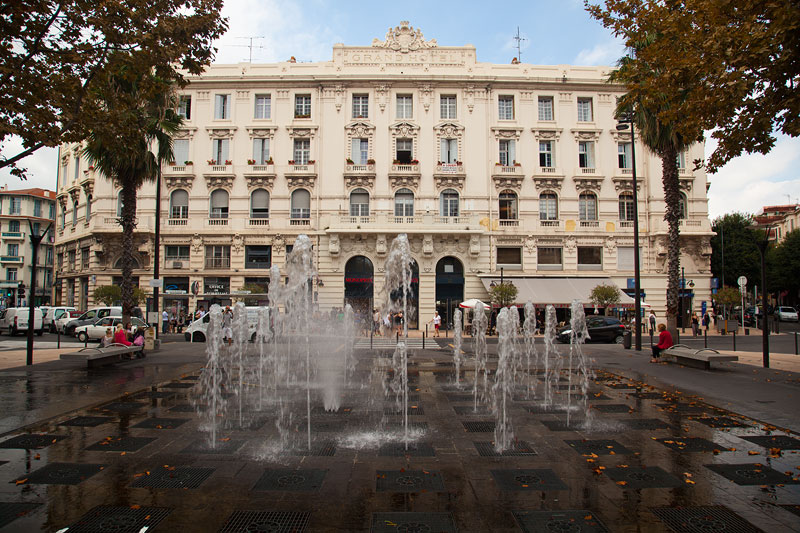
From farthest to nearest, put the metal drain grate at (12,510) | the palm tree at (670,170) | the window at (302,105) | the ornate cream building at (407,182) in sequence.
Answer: the window at (302,105)
the ornate cream building at (407,182)
the palm tree at (670,170)
the metal drain grate at (12,510)

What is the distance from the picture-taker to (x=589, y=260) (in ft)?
111

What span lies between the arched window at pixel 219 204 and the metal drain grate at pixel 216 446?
29.5 m

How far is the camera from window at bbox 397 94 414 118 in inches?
1351

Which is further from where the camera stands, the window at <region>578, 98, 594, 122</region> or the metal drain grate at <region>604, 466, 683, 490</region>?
the window at <region>578, 98, 594, 122</region>

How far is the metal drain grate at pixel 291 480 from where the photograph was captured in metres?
5.16

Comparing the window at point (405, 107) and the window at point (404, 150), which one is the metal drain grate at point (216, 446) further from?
the window at point (405, 107)

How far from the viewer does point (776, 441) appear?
6.85 metres

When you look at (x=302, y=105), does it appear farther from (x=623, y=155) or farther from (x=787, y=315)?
(x=787, y=315)

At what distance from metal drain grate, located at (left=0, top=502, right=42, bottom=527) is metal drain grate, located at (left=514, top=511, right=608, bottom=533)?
4.82m

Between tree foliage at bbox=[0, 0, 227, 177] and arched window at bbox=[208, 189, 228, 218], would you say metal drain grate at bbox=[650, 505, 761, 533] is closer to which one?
tree foliage at bbox=[0, 0, 227, 177]

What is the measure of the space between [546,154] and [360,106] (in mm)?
14580

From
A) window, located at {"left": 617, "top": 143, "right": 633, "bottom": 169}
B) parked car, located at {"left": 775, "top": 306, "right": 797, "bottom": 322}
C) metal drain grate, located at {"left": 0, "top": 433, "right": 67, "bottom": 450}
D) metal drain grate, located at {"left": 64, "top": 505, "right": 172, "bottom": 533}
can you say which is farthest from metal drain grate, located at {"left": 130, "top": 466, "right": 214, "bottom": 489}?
parked car, located at {"left": 775, "top": 306, "right": 797, "bottom": 322}

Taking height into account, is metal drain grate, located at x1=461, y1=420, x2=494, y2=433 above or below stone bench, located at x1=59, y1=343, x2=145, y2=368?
below

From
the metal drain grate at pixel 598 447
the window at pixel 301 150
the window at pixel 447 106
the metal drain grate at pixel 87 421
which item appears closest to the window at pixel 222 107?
the window at pixel 301 150
